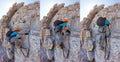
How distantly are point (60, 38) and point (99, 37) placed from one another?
0.46 m

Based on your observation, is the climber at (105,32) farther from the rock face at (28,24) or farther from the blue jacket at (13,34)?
the blue jacket at (13,34)

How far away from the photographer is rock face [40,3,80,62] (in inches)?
112

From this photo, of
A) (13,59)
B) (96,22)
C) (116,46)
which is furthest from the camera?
(13,59)

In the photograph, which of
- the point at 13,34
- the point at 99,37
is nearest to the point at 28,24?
the point at 13,34

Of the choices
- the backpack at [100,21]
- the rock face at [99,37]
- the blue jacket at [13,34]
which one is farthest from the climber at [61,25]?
the blue jacket at [13,34]

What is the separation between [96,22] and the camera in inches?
107

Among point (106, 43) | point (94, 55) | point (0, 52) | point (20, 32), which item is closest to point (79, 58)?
point (94, 55)

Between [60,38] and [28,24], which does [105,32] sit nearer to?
[60,38]

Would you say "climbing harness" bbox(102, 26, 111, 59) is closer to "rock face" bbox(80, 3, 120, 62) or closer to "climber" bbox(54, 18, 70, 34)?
"rock face" bbox(80, 3, 120, 62)

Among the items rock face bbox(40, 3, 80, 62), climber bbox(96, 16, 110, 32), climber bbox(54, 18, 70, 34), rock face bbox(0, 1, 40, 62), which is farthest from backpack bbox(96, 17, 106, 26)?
rock face bbox(0, 1, 40, 62)

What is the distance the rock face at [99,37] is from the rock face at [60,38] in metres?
0.08

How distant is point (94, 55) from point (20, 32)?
88 centimetres

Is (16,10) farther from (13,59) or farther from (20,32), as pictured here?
(13,59)

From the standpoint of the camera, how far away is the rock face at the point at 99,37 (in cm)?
256
